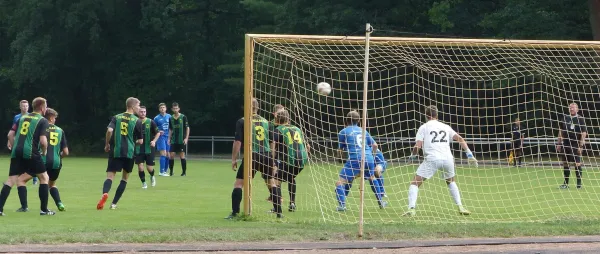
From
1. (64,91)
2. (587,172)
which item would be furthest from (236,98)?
(587,172)

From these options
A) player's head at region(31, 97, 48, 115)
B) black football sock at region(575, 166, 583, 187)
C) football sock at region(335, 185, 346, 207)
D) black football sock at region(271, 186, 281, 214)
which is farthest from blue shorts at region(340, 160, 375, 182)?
black football sock at region(575, 166, 583, 187)

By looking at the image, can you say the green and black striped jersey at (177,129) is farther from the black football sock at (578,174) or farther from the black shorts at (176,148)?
the black football sock at (578,174)

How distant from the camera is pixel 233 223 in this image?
12.3 m

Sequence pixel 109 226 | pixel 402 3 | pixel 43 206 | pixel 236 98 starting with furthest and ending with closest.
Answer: pixel 236 98 < pixel 402 3 < pixel 43 206 < pixel 109 226

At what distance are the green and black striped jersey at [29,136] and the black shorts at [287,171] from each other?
338cm

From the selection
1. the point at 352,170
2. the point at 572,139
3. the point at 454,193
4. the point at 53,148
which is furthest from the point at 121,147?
the point at 572,139

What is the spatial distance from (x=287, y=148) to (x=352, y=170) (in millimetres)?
1250

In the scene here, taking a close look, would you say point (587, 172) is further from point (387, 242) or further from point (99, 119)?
point (99, 119)

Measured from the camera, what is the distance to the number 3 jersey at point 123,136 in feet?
48.0

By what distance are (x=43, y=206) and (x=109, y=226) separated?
2057 mm

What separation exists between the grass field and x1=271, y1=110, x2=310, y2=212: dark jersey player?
45 cm

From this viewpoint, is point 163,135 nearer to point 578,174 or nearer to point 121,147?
point 121,147

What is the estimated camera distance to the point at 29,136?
13453 mm

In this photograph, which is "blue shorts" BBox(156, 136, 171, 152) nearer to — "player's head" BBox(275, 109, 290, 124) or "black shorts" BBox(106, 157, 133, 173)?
"black shorts" BBox(106, 157, 133, 173)
